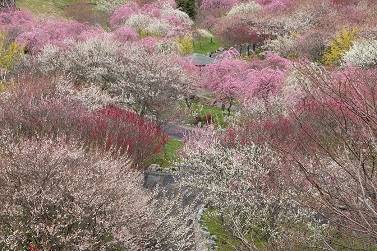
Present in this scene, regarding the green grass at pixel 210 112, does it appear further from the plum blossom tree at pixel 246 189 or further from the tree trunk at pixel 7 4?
the tree trunk at pixel 7 4

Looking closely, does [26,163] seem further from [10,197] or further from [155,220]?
[155,220]

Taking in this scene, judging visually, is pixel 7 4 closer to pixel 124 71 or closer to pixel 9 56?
pixel 9 56

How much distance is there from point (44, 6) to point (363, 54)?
4623 centimetres

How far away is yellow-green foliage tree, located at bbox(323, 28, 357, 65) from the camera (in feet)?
130

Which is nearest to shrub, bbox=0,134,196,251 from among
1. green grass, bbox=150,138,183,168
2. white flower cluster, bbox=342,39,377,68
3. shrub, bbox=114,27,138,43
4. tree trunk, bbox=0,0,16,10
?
green grass, bbox=150,138,183,168

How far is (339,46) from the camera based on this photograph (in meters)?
40.3

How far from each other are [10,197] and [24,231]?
100cm

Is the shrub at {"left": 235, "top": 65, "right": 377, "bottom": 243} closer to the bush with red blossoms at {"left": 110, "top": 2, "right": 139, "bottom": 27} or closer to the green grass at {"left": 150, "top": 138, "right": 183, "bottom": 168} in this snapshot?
the green grass at {"left": 150, "top": 138, "right": 183, "bottom": 168}

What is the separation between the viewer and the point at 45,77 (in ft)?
94.6

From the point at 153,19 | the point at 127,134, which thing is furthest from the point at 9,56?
the point at 153,19

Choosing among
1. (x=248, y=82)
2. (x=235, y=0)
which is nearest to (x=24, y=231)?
(x=248, y=82)

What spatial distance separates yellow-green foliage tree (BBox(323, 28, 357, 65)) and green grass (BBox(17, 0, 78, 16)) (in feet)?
123

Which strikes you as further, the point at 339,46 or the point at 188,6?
the point at 188,6

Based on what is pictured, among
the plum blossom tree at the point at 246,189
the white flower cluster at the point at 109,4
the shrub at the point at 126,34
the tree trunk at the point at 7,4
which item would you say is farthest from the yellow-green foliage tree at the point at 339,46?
the tree trunk at the point at 7,4
